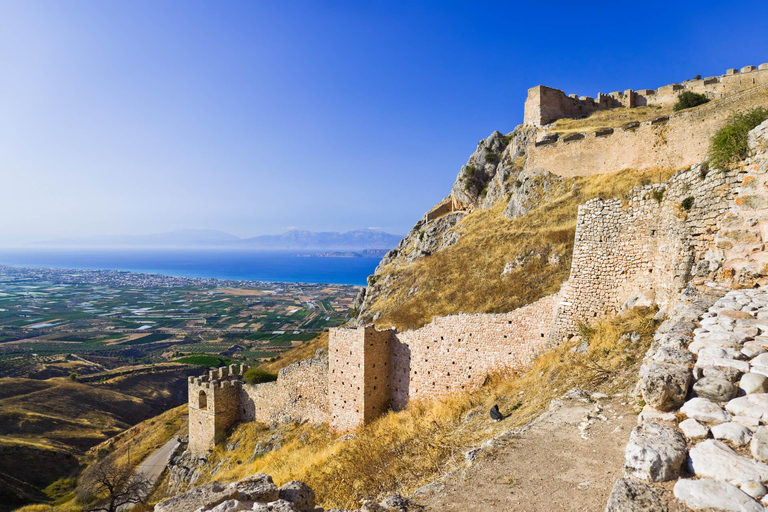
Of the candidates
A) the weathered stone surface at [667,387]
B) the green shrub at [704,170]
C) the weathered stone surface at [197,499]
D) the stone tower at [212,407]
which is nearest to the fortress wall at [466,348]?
the green shrub at [704,170]

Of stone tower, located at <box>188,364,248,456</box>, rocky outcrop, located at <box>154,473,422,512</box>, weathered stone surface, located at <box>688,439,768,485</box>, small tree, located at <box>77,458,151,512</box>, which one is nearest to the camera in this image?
weathered stone surface, located at <box>688,439,768,485</box>

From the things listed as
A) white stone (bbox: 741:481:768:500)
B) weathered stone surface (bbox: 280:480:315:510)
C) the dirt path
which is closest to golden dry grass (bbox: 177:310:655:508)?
the dirt path

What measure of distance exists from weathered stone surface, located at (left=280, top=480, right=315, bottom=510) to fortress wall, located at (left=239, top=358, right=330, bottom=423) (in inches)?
472

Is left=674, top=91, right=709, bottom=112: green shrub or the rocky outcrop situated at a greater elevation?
left=674, top=91, right=709, bottom=112: green shrub

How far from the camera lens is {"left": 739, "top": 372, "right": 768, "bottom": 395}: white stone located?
10.6ft

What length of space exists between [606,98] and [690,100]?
32.0ft

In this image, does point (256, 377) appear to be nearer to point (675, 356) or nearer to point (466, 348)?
point (466, 348)

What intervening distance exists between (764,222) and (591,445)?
13.8ft

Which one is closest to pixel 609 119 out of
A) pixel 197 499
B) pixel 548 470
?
pixel 548 470

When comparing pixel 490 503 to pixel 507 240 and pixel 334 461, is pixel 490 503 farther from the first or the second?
pixel 507 240

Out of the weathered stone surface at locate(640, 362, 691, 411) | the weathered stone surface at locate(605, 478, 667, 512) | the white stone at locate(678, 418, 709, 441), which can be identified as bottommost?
the weathered stone surface at locate(605, 478, 667, 512)

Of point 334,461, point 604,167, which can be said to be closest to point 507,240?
point 604,167

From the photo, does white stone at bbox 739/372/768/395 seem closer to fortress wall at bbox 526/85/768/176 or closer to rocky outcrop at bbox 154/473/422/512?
rocky outcrop at bbox 154/473/422/512

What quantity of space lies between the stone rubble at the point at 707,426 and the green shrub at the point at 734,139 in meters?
3.19
